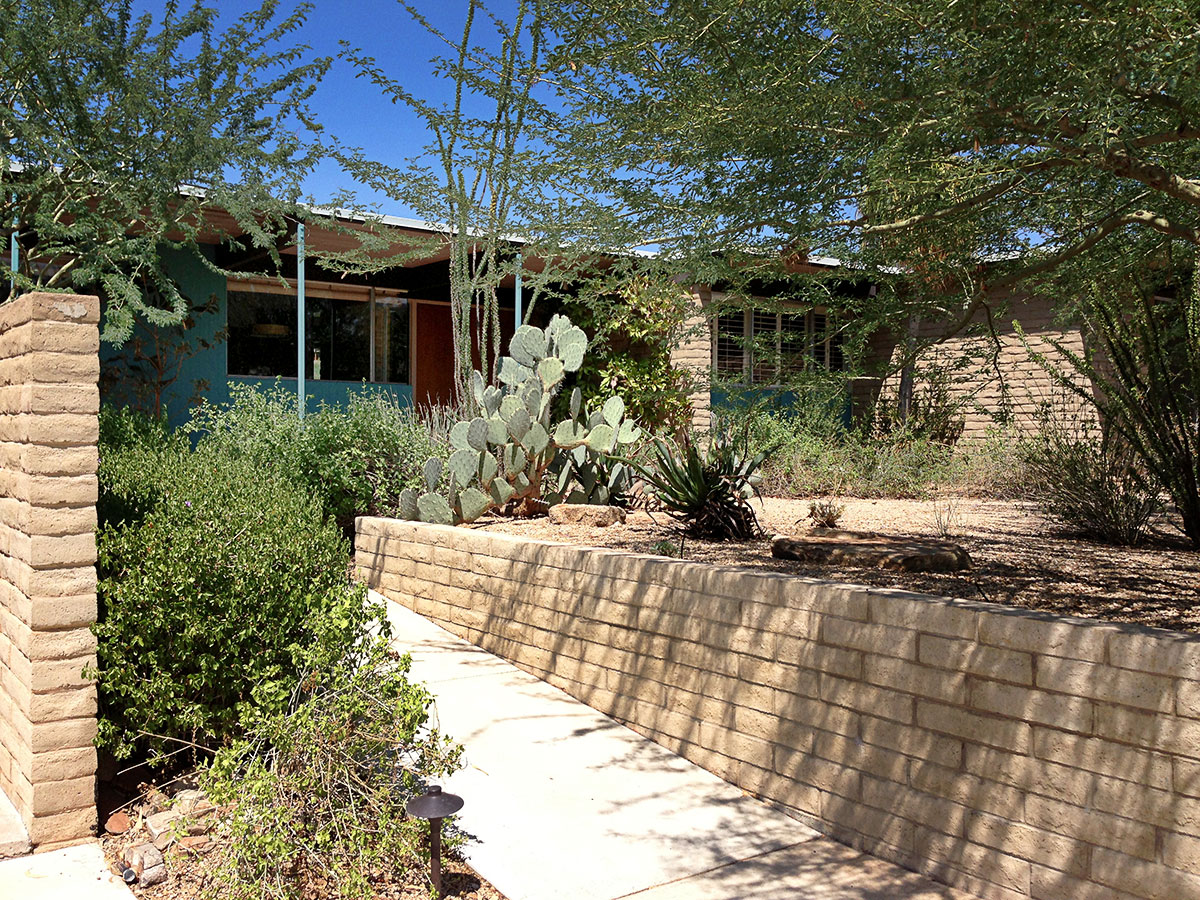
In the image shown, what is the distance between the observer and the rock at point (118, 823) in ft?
13.5

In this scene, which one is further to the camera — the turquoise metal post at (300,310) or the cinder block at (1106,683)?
the turquoise metal post at (300,310)

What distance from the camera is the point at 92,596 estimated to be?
4.14 metres

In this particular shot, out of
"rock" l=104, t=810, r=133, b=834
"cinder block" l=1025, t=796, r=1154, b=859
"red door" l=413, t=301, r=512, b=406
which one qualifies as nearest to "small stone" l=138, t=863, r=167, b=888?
"rock" l=104, t=810, r=133, b=834

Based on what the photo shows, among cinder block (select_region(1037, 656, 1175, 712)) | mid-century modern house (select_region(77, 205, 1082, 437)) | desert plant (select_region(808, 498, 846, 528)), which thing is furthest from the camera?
mid-century modern house (select_region(77, 205, 1082, 437))

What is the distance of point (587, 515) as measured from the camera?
8055 millimetres

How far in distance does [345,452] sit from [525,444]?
92.9 inches

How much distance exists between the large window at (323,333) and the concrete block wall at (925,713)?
1118 centimetres

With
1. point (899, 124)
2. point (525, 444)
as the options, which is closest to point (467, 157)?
point (525, 444)

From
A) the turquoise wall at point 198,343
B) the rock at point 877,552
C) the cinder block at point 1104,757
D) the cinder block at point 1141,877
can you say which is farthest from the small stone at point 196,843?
the turquoise wall at point 198,343

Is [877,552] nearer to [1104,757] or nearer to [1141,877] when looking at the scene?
[1104,757]

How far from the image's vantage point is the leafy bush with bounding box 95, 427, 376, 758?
4.19 meters

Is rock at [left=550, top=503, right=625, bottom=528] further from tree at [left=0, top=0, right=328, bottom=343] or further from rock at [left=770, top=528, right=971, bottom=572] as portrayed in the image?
tree at [left=0, top=0, right=328, bottom=343]

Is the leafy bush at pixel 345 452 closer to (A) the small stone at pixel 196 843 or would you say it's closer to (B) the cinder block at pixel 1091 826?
(A) the small stone at pixel 196 843

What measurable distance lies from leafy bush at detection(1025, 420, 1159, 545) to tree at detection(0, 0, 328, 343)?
792 cm
